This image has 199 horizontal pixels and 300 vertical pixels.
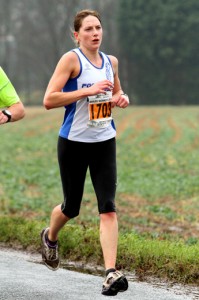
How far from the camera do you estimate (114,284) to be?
19.0ft

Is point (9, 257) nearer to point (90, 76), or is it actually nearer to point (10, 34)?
point (90, 76)

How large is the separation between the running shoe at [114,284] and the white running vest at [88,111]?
1.03 meters

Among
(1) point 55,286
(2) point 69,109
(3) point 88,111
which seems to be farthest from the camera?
(1) point 55,286

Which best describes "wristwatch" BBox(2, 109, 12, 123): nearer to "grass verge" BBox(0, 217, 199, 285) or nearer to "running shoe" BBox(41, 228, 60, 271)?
"running shoe" BBox(41, 228, 60, 271)

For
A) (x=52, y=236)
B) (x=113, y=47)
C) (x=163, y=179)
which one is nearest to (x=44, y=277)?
(x=52, y=236)

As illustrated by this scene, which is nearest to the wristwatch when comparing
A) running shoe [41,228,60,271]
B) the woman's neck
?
the woman's neck

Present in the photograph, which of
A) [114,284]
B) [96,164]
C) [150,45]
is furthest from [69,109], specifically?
[150,45]

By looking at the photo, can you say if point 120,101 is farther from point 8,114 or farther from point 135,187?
point 135,187

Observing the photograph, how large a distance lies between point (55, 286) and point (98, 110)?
1.44 m

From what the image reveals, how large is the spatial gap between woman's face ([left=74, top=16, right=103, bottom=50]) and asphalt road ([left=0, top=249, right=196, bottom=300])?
184 cm

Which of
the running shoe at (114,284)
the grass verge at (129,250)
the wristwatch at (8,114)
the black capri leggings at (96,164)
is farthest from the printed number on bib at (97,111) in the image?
the grass verge at (129,250)

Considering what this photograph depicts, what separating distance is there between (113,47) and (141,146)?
64764mm

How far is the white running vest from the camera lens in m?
6.08

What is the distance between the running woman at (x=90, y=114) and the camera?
6070mm
